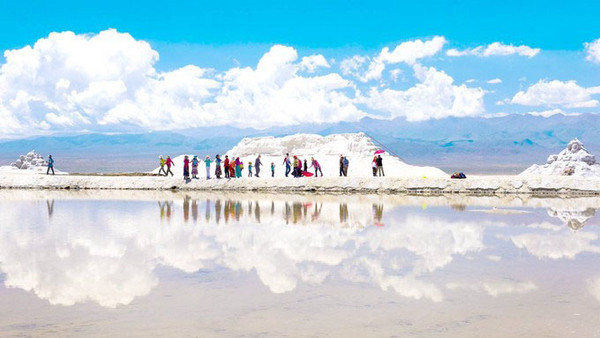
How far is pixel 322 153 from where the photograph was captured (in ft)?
144

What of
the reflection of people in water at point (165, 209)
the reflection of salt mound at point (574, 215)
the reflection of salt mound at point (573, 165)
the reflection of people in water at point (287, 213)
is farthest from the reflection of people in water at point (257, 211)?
the reflection of salt mound at point (573, 165)

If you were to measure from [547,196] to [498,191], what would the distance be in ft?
6.60

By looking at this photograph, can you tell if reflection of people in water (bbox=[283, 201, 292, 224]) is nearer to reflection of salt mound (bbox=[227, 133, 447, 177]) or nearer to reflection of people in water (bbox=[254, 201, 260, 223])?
reflection of people in water (bbox=[254, 201, 260, 223])

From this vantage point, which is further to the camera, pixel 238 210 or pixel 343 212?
pixel 238 210

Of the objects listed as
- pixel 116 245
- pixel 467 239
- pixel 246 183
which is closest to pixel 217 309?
pixel 116 245

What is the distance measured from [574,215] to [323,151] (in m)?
28.7

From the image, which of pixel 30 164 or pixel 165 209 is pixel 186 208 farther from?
pixel 30 164

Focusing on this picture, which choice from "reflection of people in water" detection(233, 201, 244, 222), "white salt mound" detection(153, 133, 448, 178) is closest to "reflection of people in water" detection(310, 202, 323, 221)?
"reflection of people in water" detection(233, 201, 244, 222)

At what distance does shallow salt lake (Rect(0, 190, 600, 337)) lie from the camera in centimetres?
679

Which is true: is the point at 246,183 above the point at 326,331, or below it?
above

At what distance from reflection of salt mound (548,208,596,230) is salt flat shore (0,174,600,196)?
6.78 m

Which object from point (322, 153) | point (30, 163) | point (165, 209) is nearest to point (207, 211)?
point (165, 209)

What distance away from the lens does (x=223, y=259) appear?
10.2 metres

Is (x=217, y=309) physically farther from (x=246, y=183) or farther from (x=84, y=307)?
(x=246, y=183)
